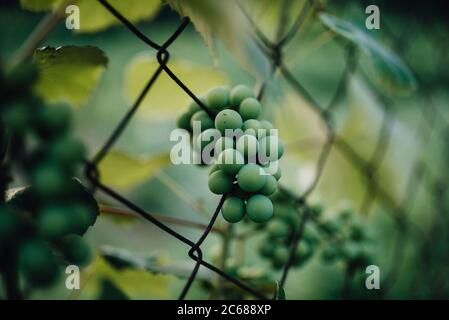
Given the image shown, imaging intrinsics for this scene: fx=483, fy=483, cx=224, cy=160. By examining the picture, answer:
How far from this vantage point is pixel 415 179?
3.51ft

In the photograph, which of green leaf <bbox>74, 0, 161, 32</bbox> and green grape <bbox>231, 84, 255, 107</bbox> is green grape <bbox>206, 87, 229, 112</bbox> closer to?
green grape <bbox>231, 84, 255, 107</bbox>

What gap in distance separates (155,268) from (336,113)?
910 mm

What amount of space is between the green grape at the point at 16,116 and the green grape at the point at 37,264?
0.08 metres

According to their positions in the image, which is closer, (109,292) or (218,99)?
(218,99)

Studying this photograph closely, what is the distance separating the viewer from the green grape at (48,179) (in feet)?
1.02

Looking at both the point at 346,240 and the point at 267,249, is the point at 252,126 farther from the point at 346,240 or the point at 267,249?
the point at 346,240

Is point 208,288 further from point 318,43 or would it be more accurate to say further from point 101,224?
point 101,224

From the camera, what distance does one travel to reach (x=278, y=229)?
26.1 inches

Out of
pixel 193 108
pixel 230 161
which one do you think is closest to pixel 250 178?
pixel 230 161

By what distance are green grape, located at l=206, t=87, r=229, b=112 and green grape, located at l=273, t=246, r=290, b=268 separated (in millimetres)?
275

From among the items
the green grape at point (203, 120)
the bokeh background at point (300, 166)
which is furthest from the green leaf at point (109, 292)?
the green grape at point (203, 120)

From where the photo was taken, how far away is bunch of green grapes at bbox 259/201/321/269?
26.3 inches

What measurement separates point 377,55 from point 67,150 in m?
0.46
